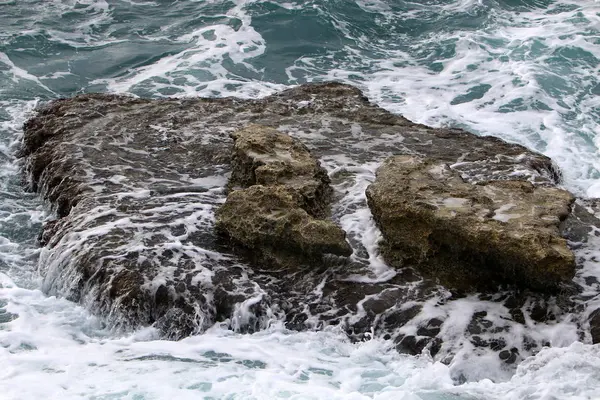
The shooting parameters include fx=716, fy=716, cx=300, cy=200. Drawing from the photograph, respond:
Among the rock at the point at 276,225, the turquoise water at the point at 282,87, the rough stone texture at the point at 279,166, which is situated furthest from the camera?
the rough stone texture at the point at 279,166

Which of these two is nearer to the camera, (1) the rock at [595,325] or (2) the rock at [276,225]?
(1) the rock at [595,325]

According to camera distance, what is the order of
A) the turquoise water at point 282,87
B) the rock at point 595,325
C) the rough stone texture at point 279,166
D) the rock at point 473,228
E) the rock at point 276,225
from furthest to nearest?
the rough stone texture at point 279,166 < the rock at point 276,225 < the rock at point 473,228 < the rock at point 595,325 < the turquoise water at point 282,87

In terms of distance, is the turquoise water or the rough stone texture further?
the rough stone texture

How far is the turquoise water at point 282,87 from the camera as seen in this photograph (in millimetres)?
5391

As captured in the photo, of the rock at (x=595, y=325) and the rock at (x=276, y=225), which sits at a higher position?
the rock at (x=276, y=225)

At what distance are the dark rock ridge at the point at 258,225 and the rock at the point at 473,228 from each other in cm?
A: 6

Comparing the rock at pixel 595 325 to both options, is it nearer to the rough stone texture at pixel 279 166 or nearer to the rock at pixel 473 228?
the rock at pixel 473 228

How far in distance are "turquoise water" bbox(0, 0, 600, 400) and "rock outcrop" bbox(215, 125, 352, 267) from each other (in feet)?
2.95

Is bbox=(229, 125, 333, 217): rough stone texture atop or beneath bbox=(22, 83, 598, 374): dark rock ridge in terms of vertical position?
atop

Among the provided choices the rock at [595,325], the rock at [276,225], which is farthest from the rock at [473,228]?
the rock at [276,225]

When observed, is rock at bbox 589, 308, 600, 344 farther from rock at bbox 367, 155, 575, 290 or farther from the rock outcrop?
the rock outcrop

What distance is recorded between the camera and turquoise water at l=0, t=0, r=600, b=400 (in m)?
5.39

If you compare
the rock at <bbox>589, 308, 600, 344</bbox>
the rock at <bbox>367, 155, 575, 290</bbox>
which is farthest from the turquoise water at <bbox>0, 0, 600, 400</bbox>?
the rock at <bbox>367, 155, 575, 290</bbox>

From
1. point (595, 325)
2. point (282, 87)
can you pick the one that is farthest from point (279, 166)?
point (282, 87)
